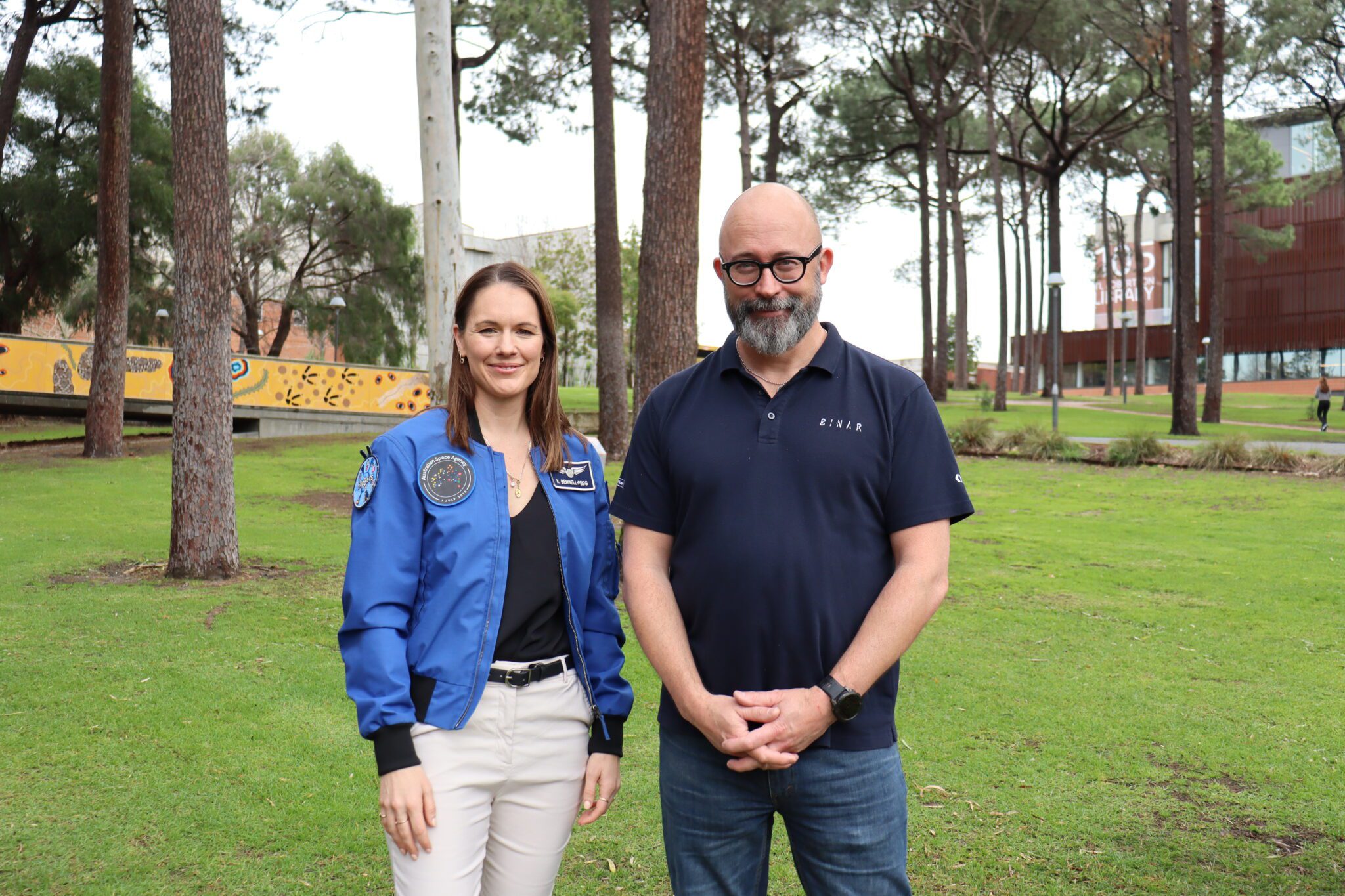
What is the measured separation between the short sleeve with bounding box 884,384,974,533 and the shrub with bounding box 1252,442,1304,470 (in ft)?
53.6

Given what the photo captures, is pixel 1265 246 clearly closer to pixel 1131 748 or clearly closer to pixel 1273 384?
pixel 1273 384

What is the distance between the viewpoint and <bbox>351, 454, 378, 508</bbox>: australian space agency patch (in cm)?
223

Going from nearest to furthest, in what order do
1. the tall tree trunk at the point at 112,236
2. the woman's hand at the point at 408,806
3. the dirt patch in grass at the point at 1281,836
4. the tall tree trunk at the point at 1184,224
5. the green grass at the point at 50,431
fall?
1. the woman's hand at the point at 408,806
2. the dirt patch in grass at the point at 1281,836
3. the tall tree trunk at the point at 112,236
4. the green grass at the point at 50,431
5. the tall tree trunk at the point at 1184,224

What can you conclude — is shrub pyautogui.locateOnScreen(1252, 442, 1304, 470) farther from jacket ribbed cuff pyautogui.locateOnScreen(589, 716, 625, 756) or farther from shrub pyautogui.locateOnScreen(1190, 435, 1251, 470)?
jacket ribbed cuff pyautogui.locateOnScreen(589, 716, 625, 756)

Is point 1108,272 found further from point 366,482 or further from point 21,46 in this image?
point 366,482

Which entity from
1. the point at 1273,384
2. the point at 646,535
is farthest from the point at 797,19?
the point at 1273,384

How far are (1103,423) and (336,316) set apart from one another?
23.0 m

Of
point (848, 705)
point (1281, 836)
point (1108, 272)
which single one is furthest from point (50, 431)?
point (1108, 272)

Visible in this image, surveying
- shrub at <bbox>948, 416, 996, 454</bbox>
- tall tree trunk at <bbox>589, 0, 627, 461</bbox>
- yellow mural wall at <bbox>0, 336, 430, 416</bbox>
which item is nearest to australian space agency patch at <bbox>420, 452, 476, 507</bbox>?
tall tree trunk at <bbox>589, 0, 627, 461</bbox>

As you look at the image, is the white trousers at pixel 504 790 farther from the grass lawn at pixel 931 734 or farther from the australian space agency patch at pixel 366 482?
the grass lawn at pixel 931 734

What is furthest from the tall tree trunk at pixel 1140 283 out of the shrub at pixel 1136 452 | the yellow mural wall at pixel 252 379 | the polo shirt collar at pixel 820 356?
the polo shirt collar at pixel 820 356

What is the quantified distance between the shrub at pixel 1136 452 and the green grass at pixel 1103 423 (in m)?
1.85

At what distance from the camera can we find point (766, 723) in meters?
2.14

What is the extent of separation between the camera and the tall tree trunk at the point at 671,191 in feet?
24.8
